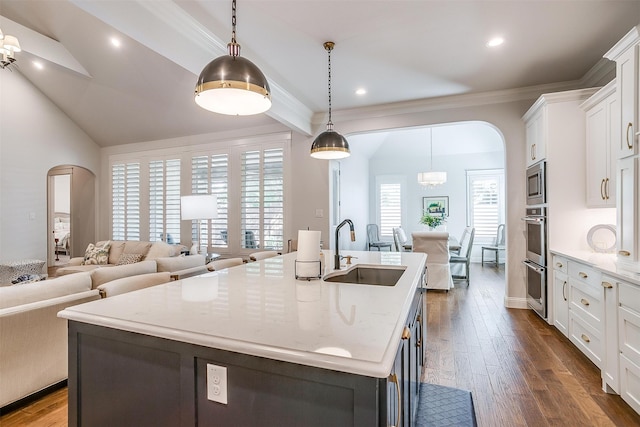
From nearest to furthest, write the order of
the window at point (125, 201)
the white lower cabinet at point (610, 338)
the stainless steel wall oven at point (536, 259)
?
1. the white lower cabinet at point (610, 338)
2. the stainless steel wall oven at point (536, 259)
3. the window at point (125, 201)

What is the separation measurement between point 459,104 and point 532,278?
94.8 inches

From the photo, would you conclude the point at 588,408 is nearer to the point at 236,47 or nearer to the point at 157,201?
the point at 236,47

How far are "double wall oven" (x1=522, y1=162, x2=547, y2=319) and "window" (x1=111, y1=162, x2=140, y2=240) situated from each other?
682cm

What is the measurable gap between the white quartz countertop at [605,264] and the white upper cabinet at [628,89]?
0.77 m

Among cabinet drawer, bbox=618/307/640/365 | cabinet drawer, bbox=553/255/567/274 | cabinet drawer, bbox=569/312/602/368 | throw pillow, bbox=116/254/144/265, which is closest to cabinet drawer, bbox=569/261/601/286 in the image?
cabinet drawer, bbox=553/255/567/274

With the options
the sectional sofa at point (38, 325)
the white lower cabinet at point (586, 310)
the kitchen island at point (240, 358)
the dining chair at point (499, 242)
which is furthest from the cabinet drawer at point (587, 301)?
the dining chair at point (499, 242)

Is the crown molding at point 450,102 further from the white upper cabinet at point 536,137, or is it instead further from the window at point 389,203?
the window at point 389,203

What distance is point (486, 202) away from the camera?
7.97 metres

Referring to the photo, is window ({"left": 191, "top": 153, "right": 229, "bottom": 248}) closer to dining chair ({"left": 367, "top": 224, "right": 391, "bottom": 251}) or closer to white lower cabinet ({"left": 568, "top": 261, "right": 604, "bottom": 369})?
dining chair ({"left": 367, "top": 224, "right": 391, "bottom": 251})

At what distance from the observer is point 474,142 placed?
775 cm

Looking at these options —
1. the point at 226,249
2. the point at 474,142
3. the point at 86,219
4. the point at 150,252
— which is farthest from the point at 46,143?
the point at 474,142

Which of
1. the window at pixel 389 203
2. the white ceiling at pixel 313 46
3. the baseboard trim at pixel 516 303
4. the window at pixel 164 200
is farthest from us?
the window at pixel 389 203

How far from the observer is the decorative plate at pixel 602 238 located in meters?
2.98

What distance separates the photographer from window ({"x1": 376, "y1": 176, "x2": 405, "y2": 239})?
8672 millimetres
